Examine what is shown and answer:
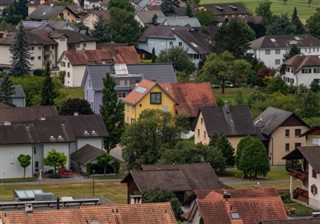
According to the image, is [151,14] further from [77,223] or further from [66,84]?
[77,223]

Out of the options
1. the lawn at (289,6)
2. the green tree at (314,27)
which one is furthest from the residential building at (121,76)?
→ the lawn at (289,6)

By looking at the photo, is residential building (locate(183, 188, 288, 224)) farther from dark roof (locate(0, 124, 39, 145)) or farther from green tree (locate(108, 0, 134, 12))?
green tree (locate(108, 0, 134, 12))

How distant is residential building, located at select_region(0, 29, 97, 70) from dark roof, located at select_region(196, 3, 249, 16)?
1046 inches

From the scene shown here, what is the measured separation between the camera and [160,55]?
10044 cm

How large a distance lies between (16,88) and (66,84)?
46.4 ft

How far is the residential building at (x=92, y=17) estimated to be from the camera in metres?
122

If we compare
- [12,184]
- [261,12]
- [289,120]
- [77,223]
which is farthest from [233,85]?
[77,223]

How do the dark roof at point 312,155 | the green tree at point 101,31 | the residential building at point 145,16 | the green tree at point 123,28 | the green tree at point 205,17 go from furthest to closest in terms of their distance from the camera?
the green tree at point 205,17 → the residential building at point 145,16 → the green tree at point 123,28 → the green tree at point 101,31 → the dark roof at point 312,155

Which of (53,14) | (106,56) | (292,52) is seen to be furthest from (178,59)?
(53,14)

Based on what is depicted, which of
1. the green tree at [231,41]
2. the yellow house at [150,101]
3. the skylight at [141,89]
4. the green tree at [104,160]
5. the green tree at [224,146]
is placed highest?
the green tree at [231,41]

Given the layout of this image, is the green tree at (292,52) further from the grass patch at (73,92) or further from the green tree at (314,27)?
the grass patch at (73,92)

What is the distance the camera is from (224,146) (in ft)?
217

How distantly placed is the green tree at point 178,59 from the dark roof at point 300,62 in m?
7.46

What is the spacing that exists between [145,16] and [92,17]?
188 inches
